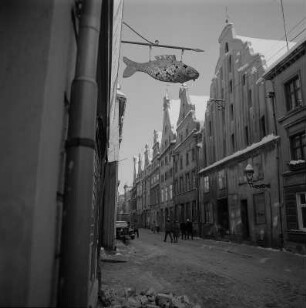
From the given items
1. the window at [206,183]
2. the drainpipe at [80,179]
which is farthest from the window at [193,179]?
the drainpipe at [80,179]

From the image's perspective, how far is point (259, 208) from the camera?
1925 centimetres

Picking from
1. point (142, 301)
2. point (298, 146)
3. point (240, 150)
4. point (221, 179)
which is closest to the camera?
point (142, 301)

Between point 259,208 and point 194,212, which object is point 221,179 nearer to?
point 259,208

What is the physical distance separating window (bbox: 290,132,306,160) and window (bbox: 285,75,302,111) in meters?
1.53

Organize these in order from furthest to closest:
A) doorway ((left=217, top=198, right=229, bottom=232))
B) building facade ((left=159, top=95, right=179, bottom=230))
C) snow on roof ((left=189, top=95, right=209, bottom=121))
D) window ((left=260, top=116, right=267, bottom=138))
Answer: building facade ((left=159, top=95, right=179, bottom=230))
snow on roof ((left=189, top=95, right=209, bottom=121))
doorway ((left=217, top=198, right=229, bottom=232))
window ((left=260, top=116, right=267, bottom=138))

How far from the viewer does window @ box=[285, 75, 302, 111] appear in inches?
628

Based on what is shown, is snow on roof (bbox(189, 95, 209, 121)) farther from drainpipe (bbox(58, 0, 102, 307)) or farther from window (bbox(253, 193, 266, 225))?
drainpipe (bbox(58, 0, 102, 307))

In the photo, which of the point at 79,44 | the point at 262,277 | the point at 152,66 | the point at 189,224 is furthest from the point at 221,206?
the point at 79,44

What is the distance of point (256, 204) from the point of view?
19.6 meters

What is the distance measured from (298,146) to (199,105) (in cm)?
2228

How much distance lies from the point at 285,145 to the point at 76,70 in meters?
16.2

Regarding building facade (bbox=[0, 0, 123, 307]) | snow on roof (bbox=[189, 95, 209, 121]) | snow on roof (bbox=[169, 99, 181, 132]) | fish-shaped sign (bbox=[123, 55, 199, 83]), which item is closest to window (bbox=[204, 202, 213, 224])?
snow on roof (bbox=[189, 95, 209, 121])

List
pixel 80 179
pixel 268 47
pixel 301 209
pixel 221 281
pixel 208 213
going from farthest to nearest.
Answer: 1. pixel 208 213
2. pixel 268 47
3. pixel 301 209
4. pixel 221 281
5. pixel 80 179

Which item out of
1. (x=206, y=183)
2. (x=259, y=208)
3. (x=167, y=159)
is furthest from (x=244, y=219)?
(x=167, y=159)
